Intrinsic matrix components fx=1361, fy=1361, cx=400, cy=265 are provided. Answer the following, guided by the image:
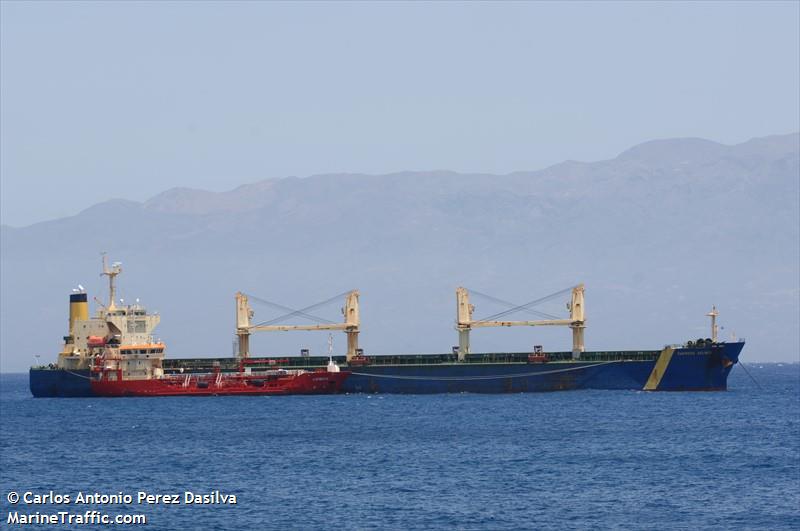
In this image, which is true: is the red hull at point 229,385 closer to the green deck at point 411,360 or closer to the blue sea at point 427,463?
the green deck at point 411,360

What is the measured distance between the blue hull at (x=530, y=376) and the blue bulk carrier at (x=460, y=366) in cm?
8

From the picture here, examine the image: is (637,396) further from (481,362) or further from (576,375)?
(481,362)

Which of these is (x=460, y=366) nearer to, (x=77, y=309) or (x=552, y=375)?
(x=552, y=375)

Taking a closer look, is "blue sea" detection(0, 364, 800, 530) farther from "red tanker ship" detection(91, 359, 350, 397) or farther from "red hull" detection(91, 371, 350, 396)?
"red hull" detection(91, 371, 350, 396)

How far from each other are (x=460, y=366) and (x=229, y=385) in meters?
18.2

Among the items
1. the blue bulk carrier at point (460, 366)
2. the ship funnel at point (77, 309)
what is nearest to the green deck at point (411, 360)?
the blue bulk carrier at point (460, 366)

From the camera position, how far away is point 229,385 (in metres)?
106

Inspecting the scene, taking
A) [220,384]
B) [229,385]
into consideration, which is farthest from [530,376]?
[220,384]

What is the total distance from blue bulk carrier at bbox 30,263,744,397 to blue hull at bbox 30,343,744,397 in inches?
3.0

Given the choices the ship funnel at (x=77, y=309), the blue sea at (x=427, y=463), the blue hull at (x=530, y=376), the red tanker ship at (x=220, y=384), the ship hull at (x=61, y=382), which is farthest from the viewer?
the ship funnel at (x=77, y=309)

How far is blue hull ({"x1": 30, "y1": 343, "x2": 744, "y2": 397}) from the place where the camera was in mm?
104188

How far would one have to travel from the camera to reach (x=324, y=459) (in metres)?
62.3

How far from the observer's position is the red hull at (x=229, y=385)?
105000 millimetres

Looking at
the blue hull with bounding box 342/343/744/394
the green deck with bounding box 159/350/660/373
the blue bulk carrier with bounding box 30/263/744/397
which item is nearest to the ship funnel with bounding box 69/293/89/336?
the blue bulk carrier with bounding box 30/263/744/397
